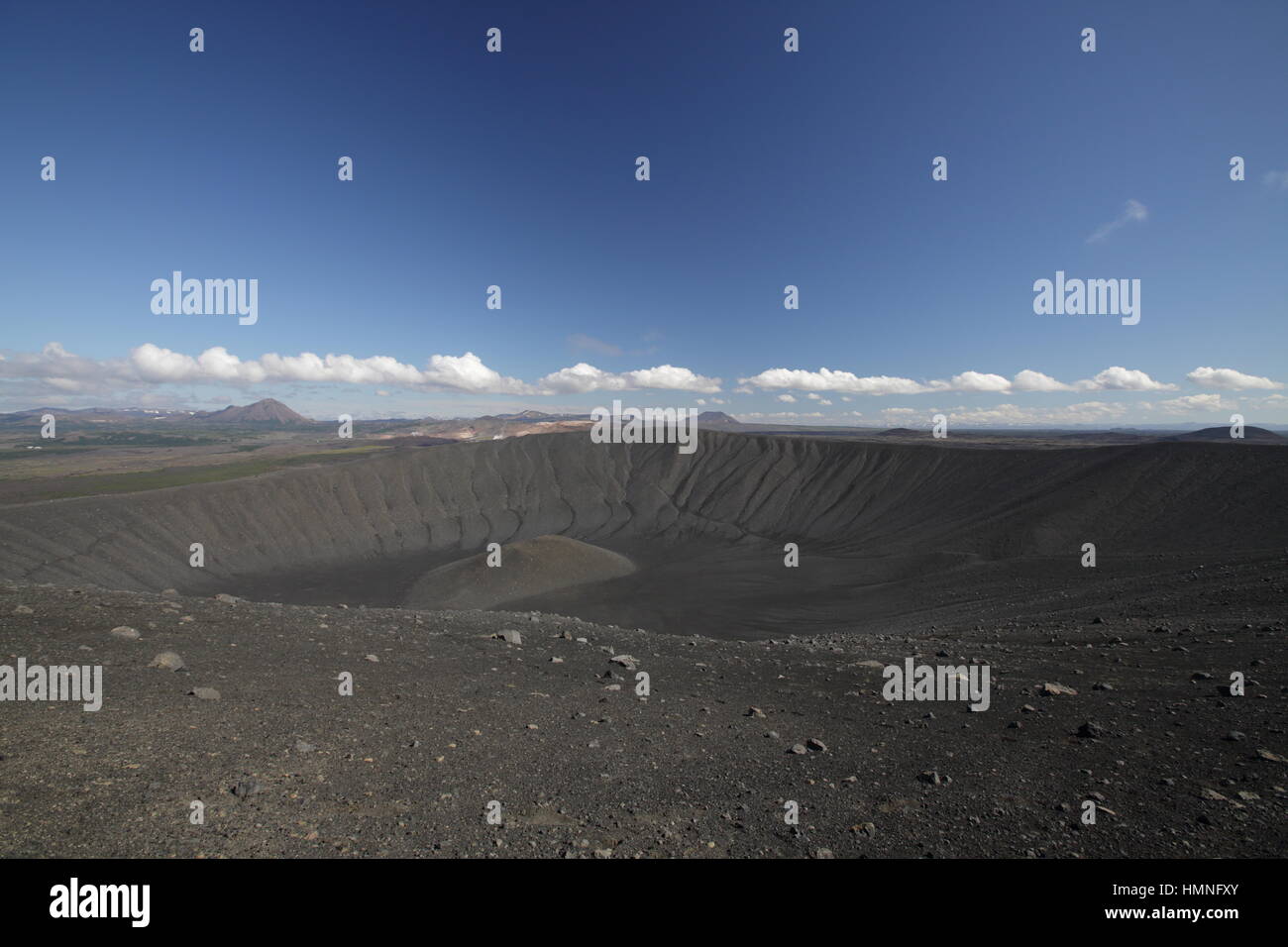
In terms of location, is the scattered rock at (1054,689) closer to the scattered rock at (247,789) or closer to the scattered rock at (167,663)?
the scattered rock at (247,789)

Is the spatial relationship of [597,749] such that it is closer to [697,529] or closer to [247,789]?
[247,789]

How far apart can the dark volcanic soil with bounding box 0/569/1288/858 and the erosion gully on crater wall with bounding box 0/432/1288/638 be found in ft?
41.0

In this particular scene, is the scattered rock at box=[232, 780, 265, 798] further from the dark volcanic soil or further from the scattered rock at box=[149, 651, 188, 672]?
the scattered rock at box=[149, 651, 188, 672]

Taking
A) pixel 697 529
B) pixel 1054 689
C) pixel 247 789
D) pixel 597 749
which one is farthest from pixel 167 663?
pixel 697 529

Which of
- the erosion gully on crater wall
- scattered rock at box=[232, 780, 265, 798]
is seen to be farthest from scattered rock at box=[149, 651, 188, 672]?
the erosion gully on crater wall

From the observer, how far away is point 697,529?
61.2 metres

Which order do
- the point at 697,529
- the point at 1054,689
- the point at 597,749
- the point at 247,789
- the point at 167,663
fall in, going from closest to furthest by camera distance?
1. the point at 247,789
2. the point at 597,749
3. the point at 167,663
4. the point at 1054,689
5. the point at 697,529

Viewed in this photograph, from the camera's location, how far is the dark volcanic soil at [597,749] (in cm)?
534

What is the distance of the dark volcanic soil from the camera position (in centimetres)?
534

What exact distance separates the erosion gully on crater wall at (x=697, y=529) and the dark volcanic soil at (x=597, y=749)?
41.0 ft

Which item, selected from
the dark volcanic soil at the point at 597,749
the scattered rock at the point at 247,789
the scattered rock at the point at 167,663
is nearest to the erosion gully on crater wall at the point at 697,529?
the dark volcanic soil at the point at 597,749

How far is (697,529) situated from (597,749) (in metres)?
53.9
